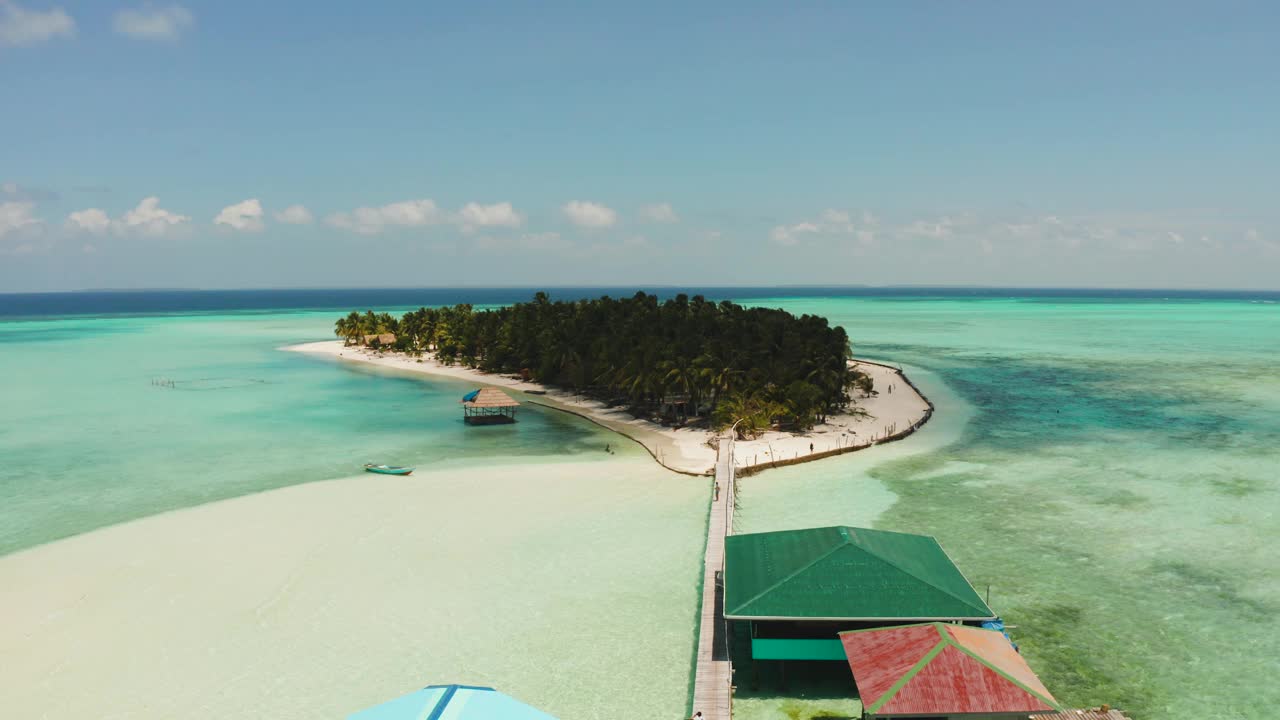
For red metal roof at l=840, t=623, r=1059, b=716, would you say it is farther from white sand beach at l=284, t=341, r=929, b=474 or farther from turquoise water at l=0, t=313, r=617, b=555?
turquoise water at l=0, t=313, r=617, b=555

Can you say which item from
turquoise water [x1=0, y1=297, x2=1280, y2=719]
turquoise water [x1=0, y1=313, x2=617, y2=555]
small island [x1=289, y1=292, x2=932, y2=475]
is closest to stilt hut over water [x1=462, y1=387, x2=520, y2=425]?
turquoise water [x1=0, y1=313, x2=617, y2=555]

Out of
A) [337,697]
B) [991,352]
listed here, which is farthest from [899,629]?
[991,352]

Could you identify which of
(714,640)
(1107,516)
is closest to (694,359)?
(1107,516)

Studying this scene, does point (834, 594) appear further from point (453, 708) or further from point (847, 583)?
point (453, 708)

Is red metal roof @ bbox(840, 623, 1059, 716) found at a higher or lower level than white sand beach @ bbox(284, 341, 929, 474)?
higher

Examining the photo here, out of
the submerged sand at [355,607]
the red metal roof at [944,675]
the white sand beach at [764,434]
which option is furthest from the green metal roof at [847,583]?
the white sand beach at [764,434]

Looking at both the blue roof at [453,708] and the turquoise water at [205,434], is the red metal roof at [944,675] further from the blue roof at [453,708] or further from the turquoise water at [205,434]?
the turquoise water at [205,434]
